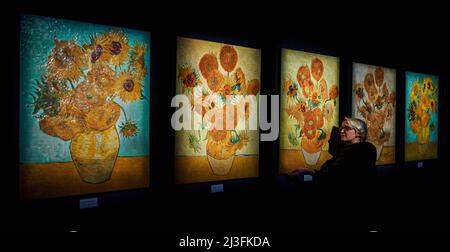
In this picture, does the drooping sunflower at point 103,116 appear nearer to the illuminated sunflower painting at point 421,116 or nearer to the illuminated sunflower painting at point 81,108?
the illuminated sunflower painting at point 81,108

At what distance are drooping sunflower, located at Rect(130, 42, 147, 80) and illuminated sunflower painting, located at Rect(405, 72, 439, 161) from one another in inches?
173

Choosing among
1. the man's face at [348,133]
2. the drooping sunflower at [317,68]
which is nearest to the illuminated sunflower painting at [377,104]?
the drooping sunflower at [317,68]

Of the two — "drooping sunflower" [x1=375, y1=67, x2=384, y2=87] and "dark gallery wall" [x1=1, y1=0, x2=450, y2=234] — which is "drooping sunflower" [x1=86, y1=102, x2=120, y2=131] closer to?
"dark gallery wall" [x1=1, y1=0, x2=450, y2=234]

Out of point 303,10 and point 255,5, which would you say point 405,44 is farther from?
point 255,5

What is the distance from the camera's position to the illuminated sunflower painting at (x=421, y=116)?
19.2ft

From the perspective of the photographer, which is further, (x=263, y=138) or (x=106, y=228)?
(x=263, y=138)

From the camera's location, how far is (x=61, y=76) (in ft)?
9.84

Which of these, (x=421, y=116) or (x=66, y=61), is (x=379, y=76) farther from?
(x=66, y=61)

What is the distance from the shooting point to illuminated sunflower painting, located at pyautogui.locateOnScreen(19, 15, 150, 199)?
287 centimetres

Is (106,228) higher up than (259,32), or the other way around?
(259,32)

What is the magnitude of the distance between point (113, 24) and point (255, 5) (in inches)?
65.8

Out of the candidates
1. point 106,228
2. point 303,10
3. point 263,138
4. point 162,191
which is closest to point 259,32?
point 303,10

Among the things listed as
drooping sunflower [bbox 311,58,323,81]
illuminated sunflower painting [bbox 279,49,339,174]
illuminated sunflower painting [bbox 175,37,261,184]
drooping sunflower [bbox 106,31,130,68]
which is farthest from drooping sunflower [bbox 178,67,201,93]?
drooping sunflower [bbox 311,58,323,81]

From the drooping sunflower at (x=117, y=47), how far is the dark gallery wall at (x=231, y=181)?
0.11 m
